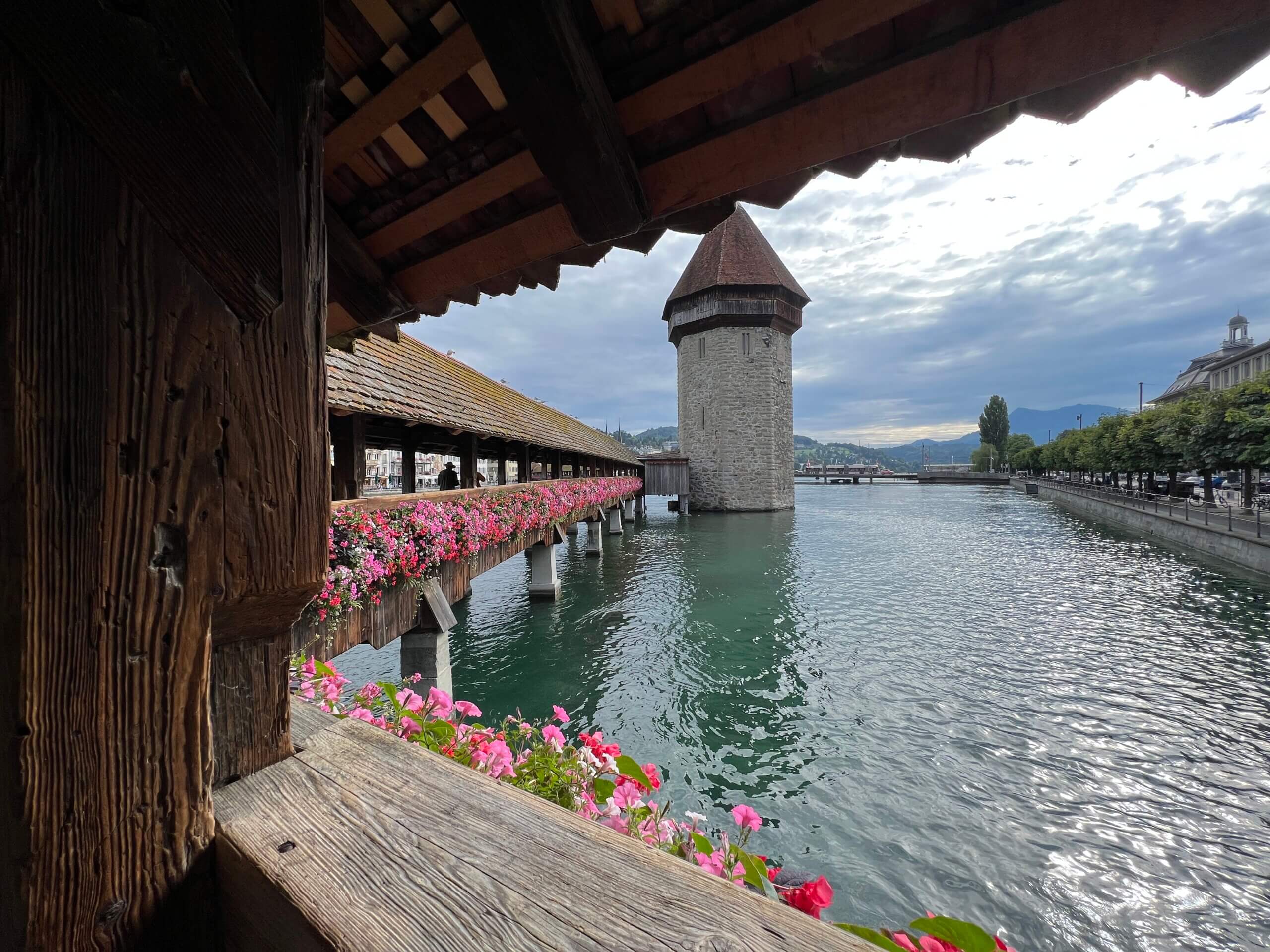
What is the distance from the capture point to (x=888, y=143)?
1330 millimetres

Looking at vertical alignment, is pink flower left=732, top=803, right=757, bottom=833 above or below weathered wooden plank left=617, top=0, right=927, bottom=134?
below

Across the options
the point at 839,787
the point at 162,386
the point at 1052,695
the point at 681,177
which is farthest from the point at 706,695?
the point at 162,386

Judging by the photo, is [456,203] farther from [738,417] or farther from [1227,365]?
[1227,365]

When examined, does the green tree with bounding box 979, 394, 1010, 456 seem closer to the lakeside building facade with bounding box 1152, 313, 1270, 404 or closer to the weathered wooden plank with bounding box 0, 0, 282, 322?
the lakeside building facade with bounding box 1152, 313, 1270, 404

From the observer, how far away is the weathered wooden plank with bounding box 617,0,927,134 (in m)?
1.06

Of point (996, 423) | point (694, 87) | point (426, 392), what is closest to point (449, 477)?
point (426, 392)

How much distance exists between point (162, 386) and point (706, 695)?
19.8 feet

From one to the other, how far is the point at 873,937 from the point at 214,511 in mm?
1209

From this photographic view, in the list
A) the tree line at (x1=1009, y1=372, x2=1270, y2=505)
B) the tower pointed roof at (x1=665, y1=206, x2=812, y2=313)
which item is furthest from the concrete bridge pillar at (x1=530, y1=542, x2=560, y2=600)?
the tower pointed roof at (x1=665, y1=206, x2=812, y2=313)

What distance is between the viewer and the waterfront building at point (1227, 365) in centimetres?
3756

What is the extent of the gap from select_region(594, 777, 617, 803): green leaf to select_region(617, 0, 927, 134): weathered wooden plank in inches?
74.1

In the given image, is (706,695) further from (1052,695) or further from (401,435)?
(401,435)

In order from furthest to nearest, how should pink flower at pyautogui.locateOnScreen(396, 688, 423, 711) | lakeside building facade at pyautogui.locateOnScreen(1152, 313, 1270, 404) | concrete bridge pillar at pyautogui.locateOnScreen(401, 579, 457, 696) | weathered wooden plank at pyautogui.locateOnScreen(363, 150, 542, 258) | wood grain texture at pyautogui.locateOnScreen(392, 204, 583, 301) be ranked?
1. lakeside building facade at pyautogui.locateOnScreen(1152, 313, 1270, 404)
2. concrete bridge pillar at pyautogui.locateOnScreen(401, 579, 457, 696)
3. pink flower at pyautogui.locateOnScreen(396, 688, 423, 711)
4. wood grain texture at pyautogui.locateOnScreen(392, 204, 583, 301)
5. weathered wooden plank at pyautogui.locateOnScreen(363, 150, 542, 258)

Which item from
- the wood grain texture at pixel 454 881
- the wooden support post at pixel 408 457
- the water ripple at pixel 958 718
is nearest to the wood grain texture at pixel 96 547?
the wood grain texture at pixel 454 881
